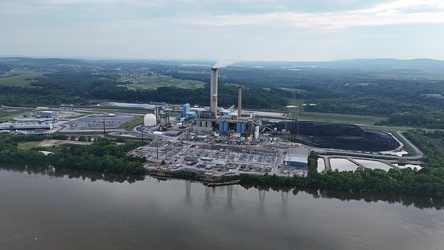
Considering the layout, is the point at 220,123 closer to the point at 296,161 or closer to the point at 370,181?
the point at 296,161

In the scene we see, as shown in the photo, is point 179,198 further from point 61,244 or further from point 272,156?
point 272,156

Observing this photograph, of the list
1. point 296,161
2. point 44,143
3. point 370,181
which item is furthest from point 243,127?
point 44,143

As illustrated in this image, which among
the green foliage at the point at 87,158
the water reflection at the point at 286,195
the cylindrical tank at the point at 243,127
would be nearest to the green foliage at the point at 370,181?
the water reflection at the point at 286,195

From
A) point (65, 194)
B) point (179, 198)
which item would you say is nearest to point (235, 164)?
point (179, 198)

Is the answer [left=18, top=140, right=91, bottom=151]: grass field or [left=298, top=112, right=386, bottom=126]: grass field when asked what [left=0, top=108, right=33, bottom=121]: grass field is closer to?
[left=18, top=140, right=91, bottom=151]: grass field

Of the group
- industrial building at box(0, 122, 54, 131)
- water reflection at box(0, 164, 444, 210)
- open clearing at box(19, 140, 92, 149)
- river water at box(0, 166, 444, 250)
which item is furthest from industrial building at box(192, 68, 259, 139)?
industrial building at box(0, 122, 54, 131)

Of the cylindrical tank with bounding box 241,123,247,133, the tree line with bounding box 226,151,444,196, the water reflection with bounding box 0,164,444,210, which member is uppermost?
the cylindrical tank with bounding box 241,123,247,133

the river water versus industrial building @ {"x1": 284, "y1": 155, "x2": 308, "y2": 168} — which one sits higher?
industrial building @ {"x1": 284, "y1": 155, "x2": 308, "y2": 168}
